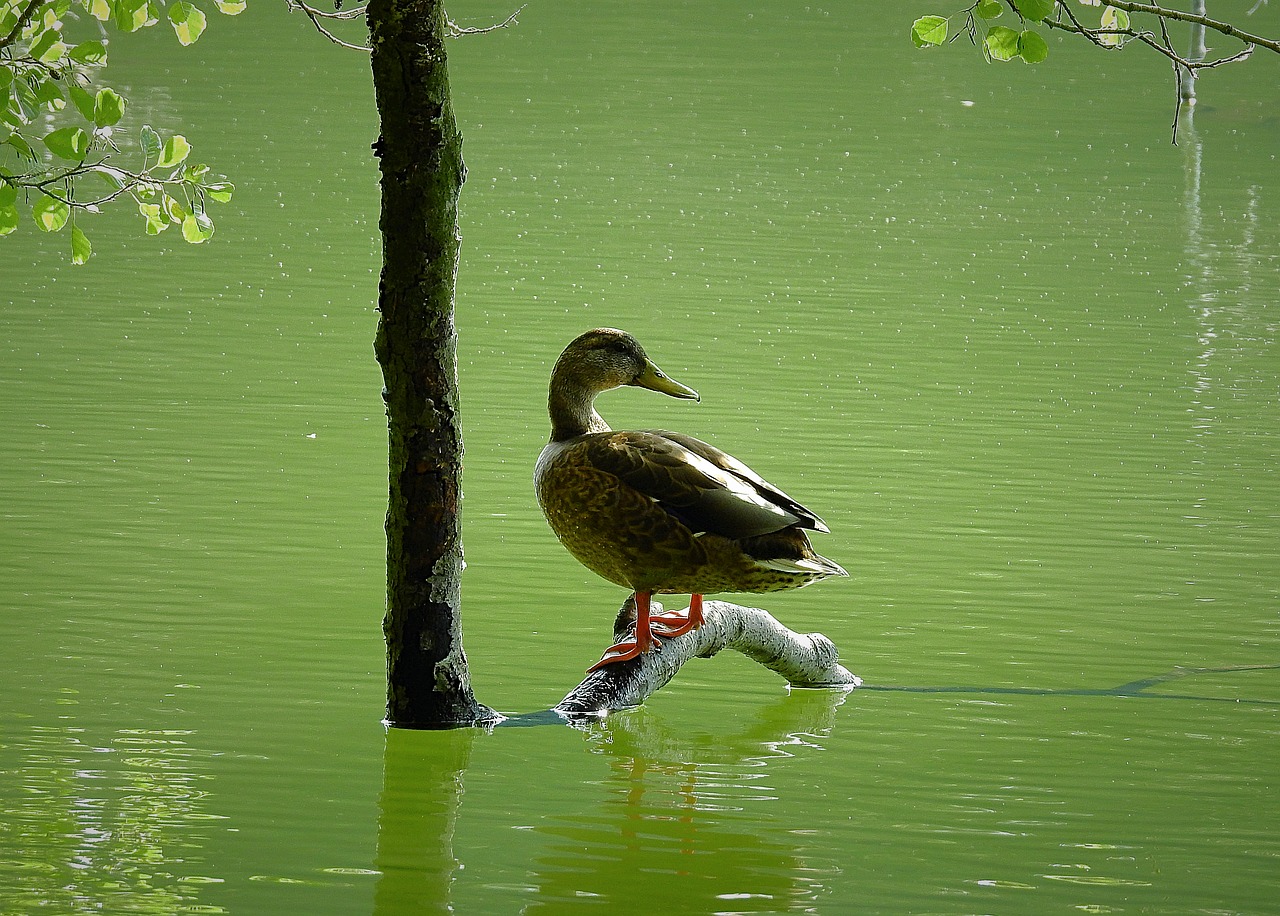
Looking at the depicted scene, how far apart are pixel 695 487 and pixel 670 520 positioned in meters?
0.13

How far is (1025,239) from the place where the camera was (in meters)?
18.7

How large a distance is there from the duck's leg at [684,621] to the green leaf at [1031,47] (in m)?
1.97

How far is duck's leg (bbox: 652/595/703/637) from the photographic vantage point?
5906mm

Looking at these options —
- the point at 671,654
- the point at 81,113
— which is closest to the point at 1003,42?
the point at 671,654

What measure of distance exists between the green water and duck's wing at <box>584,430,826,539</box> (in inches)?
31.3

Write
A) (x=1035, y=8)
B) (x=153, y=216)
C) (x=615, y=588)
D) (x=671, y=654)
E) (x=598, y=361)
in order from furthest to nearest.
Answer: (x=615, y=588), (x=598, y=361), (x=671, y=654), (x=153, y=216), (x=1035, y=8)

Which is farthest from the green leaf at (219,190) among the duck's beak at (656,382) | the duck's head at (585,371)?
the duck's beak at (656,382)

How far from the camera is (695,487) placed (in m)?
5.63

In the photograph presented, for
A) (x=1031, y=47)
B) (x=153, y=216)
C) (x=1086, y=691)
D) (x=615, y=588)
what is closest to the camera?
(x=1031, y=47)

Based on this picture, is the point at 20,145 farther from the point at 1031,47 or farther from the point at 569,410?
the point at 1031,47

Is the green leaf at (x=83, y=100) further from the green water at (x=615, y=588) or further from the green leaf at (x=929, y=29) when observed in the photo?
the green leaf at (x=929, y=29)

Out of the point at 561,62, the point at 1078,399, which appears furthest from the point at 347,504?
the point at 561,62

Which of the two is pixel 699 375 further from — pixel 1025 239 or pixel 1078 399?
pixel 1025 239

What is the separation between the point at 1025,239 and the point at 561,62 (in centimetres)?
1174
